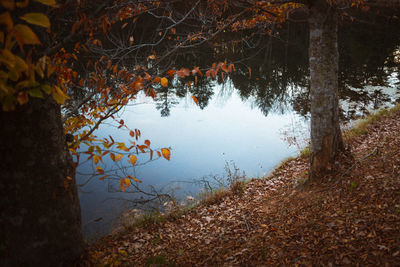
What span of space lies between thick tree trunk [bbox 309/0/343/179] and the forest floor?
1.41ft

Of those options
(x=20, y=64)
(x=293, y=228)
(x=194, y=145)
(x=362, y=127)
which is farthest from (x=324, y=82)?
(x=194, y=145)

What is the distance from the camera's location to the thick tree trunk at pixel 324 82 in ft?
14.5

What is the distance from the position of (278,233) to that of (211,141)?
8.82 metres

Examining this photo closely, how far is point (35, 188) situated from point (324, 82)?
4621 mm

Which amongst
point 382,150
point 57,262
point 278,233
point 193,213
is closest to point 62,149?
point 57,262

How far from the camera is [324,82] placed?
452 cm

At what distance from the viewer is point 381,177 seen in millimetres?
4160

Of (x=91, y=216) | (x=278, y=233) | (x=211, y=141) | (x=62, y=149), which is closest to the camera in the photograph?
(x=62, y=149)

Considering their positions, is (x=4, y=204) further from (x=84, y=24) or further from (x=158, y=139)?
(x=158, y=139)

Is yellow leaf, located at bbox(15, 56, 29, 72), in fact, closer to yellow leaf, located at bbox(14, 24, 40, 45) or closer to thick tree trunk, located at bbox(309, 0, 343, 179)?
yellow leaf, located at bbox(14, 24, 40, 45)

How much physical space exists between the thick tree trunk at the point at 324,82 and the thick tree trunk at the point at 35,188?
4.21 m

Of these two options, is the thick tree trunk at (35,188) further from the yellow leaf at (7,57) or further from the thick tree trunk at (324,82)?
the thick tree trunk at (324,82)

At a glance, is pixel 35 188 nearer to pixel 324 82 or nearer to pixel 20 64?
pixel 20 64

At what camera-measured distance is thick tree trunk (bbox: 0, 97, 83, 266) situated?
2096 mm
